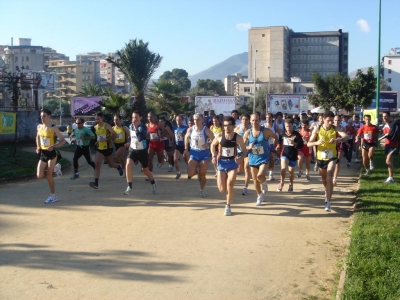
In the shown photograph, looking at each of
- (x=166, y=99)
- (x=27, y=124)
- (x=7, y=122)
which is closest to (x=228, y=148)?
(x=7, y=122)

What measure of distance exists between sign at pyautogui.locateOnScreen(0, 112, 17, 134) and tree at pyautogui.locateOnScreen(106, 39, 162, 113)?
10149 millimetres

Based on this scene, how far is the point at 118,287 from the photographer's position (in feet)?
17.8

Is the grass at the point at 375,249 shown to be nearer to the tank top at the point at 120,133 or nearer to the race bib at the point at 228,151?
the race bib at the point at 228,151

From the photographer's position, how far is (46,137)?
10.5 m

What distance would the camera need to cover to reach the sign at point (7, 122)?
2175cm

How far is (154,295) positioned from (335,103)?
36954 mm

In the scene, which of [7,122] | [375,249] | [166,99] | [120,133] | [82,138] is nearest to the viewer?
[375,249]

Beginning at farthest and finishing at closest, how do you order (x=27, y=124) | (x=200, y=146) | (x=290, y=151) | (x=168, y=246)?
(x=27, y=124)
(x=290, y=151)
(x=200, y=146)
(x=168, y=246)

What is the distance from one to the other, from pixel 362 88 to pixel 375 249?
108 ft

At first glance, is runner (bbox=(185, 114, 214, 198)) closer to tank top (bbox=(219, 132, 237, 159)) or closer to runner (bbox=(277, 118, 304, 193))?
tank top (bbox=(219, 132, 237, 159))

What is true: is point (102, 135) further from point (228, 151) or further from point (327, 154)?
point (327, 154)

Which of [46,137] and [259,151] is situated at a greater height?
[46,137]

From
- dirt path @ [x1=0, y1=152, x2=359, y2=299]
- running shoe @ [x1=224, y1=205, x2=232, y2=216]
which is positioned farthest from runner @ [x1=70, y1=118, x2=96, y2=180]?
running shoe @ [x1=224, y1=205, x2=232, y2=216]

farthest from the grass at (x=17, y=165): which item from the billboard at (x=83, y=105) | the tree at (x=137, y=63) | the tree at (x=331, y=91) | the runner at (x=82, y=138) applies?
the billboard at (x=83, y=105)
